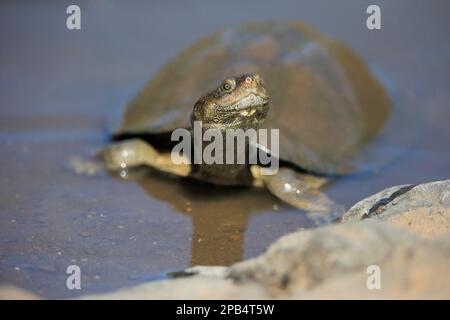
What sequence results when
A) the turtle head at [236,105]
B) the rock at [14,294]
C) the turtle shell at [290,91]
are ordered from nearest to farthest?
the rock at [14,294] → the turtle head at [236,105] → the turtle shell at [290,91]

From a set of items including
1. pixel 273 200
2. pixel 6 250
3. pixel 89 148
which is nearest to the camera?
pixel 6 250

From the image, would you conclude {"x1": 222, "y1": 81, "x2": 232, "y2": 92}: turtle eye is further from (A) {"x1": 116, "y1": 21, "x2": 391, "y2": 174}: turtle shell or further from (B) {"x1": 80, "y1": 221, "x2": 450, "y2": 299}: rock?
(B) {"x1": 80, "y1": 221, "x2": 450, "y2": 299}: rock

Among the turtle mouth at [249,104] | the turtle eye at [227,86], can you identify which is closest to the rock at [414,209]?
the turtle mouth at [249,104]

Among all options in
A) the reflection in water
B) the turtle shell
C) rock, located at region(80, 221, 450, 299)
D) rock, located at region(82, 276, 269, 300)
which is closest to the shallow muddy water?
the reflection in water

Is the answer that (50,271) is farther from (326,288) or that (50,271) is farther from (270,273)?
(326,288)

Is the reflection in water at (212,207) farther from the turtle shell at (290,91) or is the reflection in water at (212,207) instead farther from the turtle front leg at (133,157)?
the turtle shell at (290,91)

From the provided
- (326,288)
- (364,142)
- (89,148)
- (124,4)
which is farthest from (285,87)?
(124,4)
